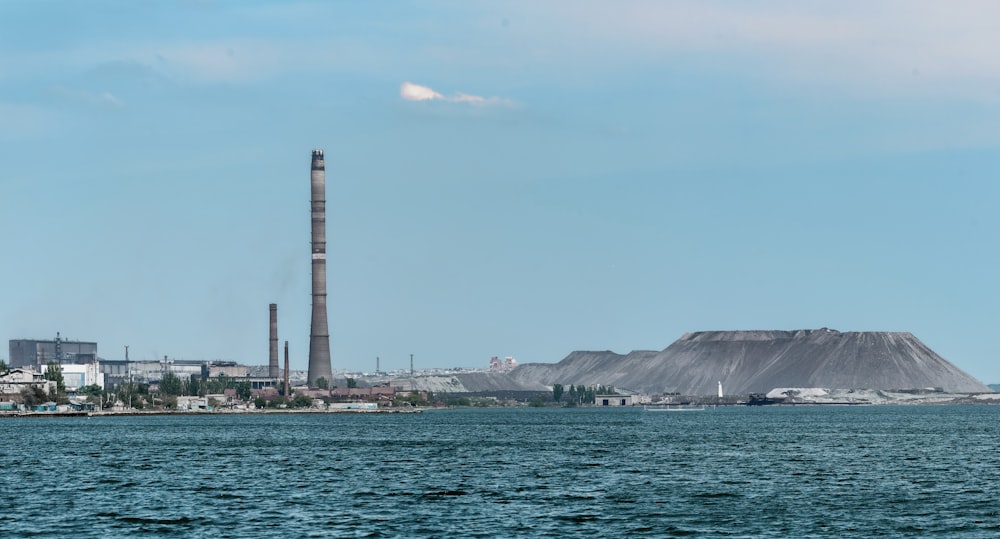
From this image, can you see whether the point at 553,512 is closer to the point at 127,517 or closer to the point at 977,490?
the point at 127,517

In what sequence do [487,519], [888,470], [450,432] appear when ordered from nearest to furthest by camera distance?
1. [487,519]
2. [888,470]
3. [450,432]

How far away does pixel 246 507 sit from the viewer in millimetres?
69875

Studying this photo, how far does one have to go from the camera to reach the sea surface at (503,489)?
61.6m

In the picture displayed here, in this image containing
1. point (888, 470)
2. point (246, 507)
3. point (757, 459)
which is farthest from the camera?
point (757, 459)

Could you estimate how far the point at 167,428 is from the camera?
193 meters

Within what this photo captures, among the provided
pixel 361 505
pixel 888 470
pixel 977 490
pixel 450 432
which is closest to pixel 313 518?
pixel 361 505

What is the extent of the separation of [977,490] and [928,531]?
67.1 ft

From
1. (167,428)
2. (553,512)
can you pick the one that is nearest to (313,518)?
(553,512)

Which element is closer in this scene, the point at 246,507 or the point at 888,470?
the point at 246,507

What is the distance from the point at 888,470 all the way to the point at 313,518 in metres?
43.9

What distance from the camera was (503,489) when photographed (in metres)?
79.1

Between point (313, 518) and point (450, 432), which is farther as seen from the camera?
point (450, 432)

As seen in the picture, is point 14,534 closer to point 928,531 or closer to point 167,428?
point 928,531

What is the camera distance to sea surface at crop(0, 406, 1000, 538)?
202 ft
